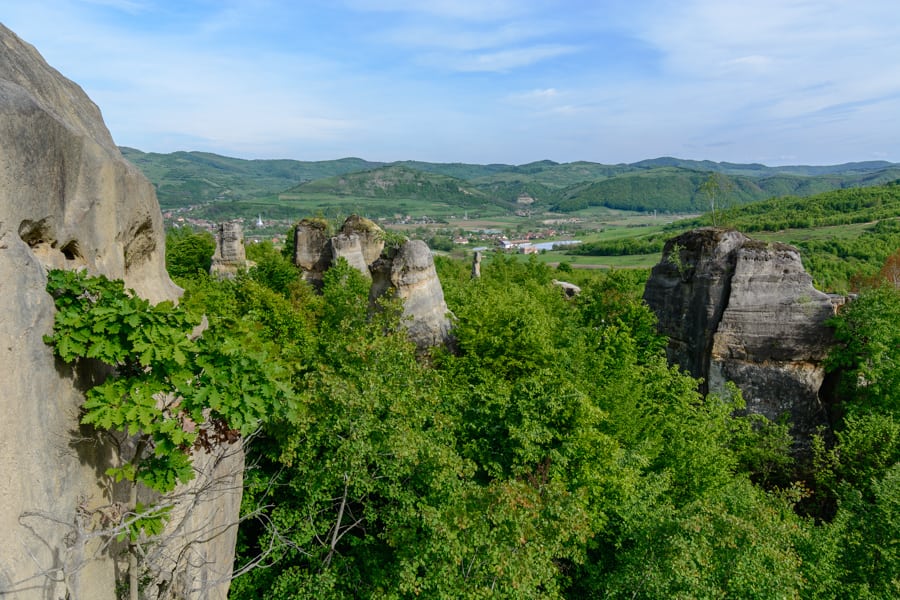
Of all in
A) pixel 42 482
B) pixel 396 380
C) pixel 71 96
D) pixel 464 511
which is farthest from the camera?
pixel 396 380

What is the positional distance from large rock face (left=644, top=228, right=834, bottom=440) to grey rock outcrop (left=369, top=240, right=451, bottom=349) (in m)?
14.7

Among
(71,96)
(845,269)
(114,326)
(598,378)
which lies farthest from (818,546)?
(845,269)

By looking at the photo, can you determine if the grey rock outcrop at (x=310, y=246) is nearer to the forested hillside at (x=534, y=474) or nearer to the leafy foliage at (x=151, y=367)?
the forested hillside at (x=534, y=474)

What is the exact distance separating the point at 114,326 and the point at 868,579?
20.2 m

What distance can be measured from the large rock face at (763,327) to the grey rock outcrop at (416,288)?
579 inches

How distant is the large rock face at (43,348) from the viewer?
6836 millimetres

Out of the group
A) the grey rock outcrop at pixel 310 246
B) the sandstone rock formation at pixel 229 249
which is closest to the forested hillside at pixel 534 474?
the grey rock outcrop at pixel 310 246

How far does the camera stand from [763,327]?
27422mm

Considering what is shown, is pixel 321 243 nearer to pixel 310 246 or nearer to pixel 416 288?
pixel 310 246

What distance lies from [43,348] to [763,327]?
29.9 metres

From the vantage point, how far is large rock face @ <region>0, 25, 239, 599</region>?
684cm

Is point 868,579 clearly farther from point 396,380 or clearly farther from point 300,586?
point 300,586

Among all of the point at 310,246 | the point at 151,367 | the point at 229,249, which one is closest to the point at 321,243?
the point at 310,246

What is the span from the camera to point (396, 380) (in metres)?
16.2
